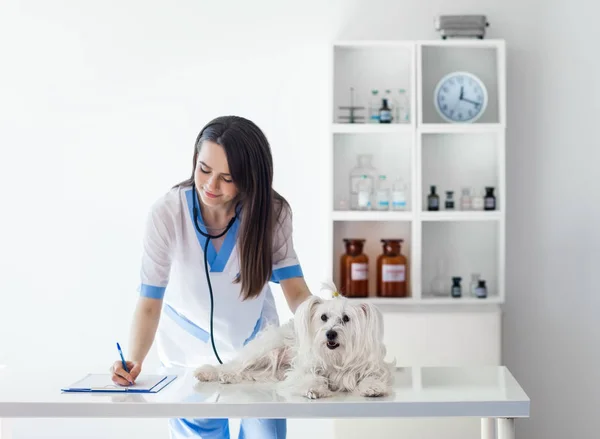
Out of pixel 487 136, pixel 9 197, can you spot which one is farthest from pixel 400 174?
pixel 9 197

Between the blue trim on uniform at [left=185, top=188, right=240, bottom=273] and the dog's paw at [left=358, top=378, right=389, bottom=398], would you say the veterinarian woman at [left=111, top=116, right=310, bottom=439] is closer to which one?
the blue trim on uniform at [left=185, top=188, right=240, bottom=273]

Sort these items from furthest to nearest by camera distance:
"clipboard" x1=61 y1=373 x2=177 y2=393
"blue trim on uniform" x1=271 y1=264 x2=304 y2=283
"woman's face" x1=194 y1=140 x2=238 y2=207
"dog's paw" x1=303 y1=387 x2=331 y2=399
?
"blue trim on uniform" x1=271 y1=264 x2=304 y2=283, "woman's face" x1=194 y1=140 x2=238 y2=207, "clipboard" x1=61 y1=373 x2=177 y2=393, "dog's paw" x1=303 y1=387 x2=331 y2=399

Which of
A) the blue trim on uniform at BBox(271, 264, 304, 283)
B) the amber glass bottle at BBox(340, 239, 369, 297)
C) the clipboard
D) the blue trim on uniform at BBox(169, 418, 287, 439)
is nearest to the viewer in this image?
the clipboard

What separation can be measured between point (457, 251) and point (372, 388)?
6.00 feet

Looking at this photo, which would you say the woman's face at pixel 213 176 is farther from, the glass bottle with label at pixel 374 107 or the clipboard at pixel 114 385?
the glass bottle with label at pixel 374 107

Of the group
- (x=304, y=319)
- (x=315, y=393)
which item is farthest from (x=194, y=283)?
(x=315, y=393)

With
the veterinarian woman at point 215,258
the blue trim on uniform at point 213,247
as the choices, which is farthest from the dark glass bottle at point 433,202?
the blue trim on uniform at point 213,247

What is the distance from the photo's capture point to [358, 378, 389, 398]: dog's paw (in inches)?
72.2

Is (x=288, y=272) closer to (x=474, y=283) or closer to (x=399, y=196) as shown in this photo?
(x=399, y=196)

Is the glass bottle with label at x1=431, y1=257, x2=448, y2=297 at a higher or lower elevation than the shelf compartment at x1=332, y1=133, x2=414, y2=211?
lower

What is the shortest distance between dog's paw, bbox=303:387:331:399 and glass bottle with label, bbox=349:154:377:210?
5.63 ft

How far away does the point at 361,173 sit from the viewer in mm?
3508

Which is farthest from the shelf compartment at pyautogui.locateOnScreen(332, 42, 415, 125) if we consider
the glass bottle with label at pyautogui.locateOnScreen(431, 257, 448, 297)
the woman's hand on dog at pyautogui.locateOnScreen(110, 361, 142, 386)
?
the woman's hand on dog at pyautogui.locateOnScreen(110, 361, 142, 386)

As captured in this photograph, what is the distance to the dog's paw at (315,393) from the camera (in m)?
1.82
